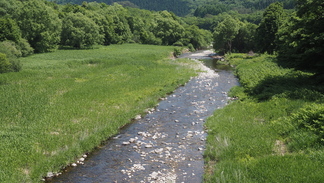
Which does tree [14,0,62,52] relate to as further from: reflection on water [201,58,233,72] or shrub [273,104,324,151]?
shrub [273,104,324,151]

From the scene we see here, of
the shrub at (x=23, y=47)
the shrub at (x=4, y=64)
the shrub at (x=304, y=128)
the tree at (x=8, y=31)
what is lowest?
the shrub at (x=304, y=128)

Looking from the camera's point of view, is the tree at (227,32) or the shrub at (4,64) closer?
the shrub at (4,64)

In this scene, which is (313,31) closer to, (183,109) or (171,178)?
(183,109)

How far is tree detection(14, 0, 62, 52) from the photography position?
6825 cm

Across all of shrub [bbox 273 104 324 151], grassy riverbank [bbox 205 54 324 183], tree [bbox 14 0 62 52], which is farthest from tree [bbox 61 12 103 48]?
shrub [bbox 273 104 324 151]

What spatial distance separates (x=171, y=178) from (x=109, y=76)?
2982 centimetres

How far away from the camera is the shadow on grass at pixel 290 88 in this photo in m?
22.5

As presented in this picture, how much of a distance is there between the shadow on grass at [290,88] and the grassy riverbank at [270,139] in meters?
0.08

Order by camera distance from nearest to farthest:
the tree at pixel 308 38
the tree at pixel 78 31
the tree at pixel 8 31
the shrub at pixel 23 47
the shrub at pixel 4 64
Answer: the tree at pixel 308 38
the shrub at pixel 4 64
the tree at pixel 8 31
the shrub at pixel 23 47
the tree at pixel 78 31

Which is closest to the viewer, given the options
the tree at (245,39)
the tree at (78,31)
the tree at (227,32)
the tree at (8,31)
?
the tree at (8,31)

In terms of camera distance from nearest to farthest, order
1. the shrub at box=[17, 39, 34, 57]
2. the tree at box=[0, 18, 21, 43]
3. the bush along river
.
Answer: the bush along river
the tree at box=[0, 18, 21, 43]
the shrub at box=[17, 39, 34, 57]

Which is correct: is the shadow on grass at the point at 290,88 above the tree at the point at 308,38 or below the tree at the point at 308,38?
below

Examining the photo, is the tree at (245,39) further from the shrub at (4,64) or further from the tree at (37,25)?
the shrub at (4,64)

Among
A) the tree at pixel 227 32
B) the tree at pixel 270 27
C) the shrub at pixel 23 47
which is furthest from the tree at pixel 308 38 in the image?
the tree at pixel 227 32
